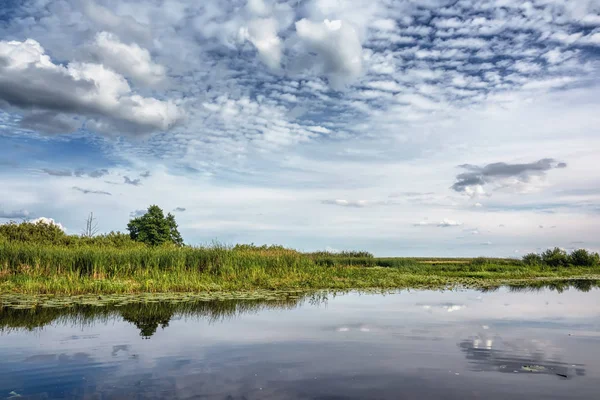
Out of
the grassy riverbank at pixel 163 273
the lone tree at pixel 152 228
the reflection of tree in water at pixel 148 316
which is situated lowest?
the reflection of tree in water at pixel 148 316

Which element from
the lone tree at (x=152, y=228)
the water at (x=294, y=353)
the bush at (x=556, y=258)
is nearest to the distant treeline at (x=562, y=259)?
the bush at (x=556, y=258)

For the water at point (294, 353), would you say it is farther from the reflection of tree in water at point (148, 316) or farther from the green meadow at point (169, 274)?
the green meadow at point (169, 274)

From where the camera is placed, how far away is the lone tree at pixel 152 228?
5541 cm

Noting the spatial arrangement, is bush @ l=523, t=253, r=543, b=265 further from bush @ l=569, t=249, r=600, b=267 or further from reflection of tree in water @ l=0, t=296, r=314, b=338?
reflection of tree in water @ l=0, t=296, r=314, b=338

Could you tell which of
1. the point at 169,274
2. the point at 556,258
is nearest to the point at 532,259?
the point at 556,258

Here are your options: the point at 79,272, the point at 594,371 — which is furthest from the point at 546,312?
the point at 79,272

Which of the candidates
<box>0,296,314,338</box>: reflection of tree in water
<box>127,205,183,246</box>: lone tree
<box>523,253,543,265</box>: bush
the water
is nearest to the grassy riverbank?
<box>0,296,314,338</box>: reflection of tree in water

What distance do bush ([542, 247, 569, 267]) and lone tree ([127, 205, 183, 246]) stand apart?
4407 cm

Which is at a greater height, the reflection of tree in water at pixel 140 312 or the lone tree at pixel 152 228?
the lone tree at pixel 152 228

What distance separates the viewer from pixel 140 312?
41.9ft

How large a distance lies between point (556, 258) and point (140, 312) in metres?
44.1

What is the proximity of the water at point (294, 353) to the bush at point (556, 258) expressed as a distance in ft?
114

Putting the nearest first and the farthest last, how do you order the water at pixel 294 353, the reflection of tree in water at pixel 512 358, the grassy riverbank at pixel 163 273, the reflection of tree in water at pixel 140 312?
1. the water at pixel 294 353
2. the reflection of tree in water at pixel 512 358
3. the reflection of tree in water at pixel 140 312
4. the grassy riverbank at pixel 163 273

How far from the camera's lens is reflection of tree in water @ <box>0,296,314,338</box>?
35.6ft
